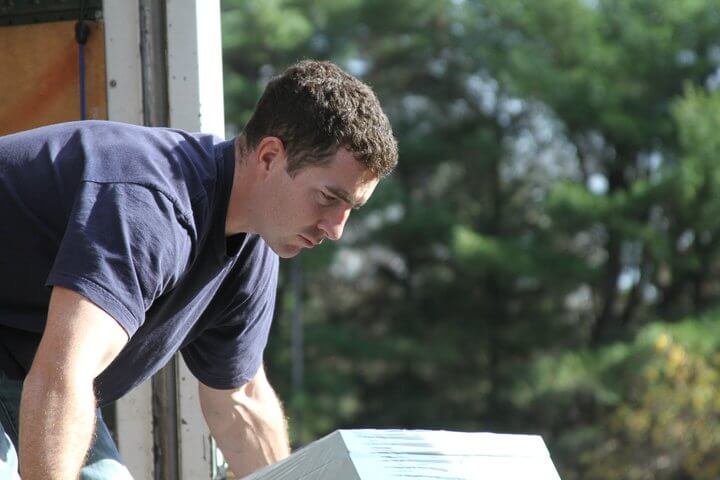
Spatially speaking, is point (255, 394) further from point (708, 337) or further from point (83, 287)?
point (708, 337)

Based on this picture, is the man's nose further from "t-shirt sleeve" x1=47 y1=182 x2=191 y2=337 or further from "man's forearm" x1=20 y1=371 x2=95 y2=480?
"man's forearm" x1=20 y1=371 x2=95 y2=480

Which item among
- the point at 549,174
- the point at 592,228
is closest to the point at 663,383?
the point at 592,228

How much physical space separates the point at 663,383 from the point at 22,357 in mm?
8631

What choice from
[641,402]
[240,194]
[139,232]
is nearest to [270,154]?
[240,194]

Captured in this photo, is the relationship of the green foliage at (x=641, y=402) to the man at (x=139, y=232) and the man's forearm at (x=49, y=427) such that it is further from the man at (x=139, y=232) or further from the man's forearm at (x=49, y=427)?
the man's forearm at (x=49, y=427)

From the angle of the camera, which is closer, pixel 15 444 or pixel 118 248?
pixel 118 248

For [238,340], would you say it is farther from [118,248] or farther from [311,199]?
[118,248]

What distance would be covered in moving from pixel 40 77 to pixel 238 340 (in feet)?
2.81

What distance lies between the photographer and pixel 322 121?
164cm

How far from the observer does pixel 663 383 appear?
9.72 m

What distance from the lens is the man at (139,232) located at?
1.42 m

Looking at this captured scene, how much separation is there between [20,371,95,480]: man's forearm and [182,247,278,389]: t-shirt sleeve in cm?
53

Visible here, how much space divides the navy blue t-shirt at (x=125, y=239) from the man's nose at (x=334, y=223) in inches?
6.0

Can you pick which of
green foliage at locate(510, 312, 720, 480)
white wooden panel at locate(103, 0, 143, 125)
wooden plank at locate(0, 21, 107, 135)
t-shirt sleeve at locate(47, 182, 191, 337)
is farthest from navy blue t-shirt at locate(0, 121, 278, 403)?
green foliage at locate(510, 312, 720, 480)
